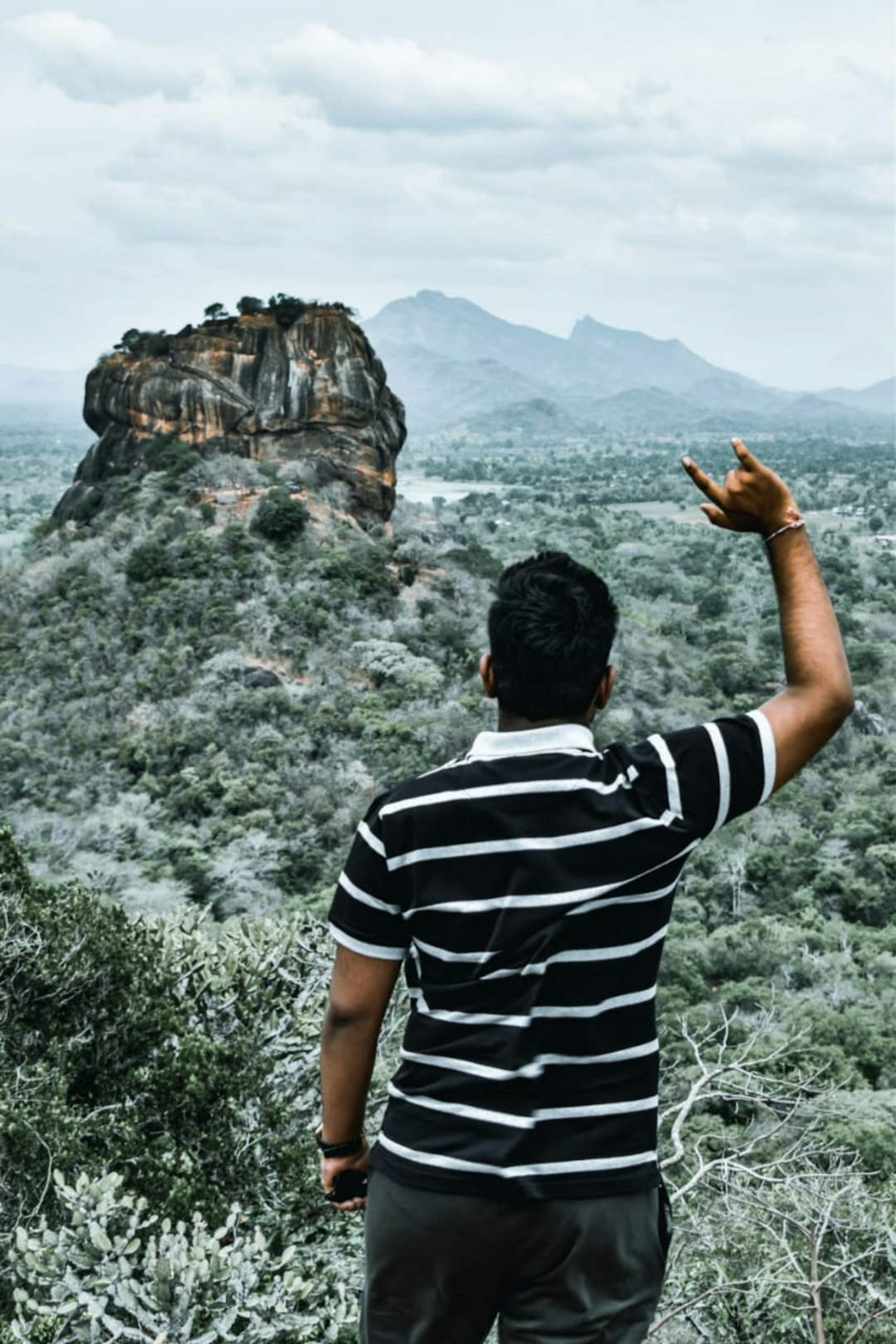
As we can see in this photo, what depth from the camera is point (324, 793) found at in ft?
65.9

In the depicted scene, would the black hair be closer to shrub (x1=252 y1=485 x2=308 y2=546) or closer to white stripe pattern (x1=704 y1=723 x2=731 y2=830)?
white stripe pattern (x1=704 y1=723 x2=731 y2=830)

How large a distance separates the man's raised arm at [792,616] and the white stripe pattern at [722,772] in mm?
85

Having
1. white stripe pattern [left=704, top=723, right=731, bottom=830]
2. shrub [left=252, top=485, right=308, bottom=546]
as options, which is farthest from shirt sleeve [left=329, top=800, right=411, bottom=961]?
shrub [left=252, top=485, right=308, bottom=546]

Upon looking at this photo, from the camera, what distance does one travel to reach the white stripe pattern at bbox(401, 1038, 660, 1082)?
172cm

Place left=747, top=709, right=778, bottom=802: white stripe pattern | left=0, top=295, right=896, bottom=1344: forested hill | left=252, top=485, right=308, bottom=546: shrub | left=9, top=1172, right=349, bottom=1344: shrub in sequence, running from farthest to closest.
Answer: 1. left=252, top=485, right=308, bottom=546: shrub
2. left=0, top=295, right=896, bottom=1344: forested hill
3. left=9, top=1172, right=349, bottom=1344: shrub
4. left=747, top=709, right=778, bottom=802: white stripe pattern

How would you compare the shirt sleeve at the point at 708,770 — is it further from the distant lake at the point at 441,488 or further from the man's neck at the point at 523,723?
the distant lake at the point at 441,488

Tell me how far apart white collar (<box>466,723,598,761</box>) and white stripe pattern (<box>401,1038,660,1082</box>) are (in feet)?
1.46

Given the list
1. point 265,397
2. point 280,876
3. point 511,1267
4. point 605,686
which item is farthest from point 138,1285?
point 265,397

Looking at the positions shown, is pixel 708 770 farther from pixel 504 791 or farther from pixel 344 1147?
pixel 344 1147

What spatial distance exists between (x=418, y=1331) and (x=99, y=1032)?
17.0 ft

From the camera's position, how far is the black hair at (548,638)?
1.81m

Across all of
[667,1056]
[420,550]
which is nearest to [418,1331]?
[667,1056]

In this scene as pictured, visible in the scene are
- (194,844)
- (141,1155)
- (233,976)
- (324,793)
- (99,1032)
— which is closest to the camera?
(141,1155)

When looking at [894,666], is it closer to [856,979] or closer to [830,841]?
[830,841]
